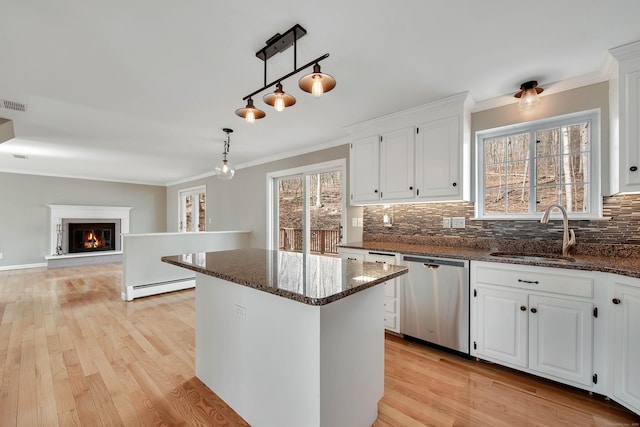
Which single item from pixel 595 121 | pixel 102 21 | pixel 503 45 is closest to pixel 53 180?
pixel 102 21

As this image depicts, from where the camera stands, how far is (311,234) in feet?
14.5

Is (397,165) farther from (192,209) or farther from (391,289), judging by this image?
(192,209)

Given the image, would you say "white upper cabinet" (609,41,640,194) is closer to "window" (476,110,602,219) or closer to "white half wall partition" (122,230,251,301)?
"window" (476,110,602,219)

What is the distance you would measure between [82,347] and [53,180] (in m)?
6.30

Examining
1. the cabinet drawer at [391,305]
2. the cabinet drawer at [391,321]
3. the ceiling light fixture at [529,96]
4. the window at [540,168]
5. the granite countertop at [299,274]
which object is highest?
the ceiling light fixture at [529,96]

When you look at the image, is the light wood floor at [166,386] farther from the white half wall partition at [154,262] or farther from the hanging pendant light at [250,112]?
the hanging pendant light at [250,112]

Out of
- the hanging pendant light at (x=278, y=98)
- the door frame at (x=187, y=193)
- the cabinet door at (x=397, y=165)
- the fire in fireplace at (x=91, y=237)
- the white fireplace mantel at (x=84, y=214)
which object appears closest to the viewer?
the hanging pendant light at (x=278, y=98)

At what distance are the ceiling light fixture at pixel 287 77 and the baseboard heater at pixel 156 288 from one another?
11.8 ft

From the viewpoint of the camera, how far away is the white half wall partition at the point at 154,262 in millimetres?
4016

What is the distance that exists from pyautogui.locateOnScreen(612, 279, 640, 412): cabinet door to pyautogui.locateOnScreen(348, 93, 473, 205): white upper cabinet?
4.04 feet

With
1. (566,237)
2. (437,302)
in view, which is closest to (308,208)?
(437,302)

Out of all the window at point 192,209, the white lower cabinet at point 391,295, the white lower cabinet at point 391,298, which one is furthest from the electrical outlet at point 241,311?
the window at point 192,209

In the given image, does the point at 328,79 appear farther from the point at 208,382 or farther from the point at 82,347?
the point at 82,347

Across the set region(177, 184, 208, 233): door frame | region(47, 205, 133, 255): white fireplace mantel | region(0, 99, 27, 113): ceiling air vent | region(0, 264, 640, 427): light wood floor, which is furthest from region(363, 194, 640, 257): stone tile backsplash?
region(47, 205, 133, 255): white fireplace mantel
